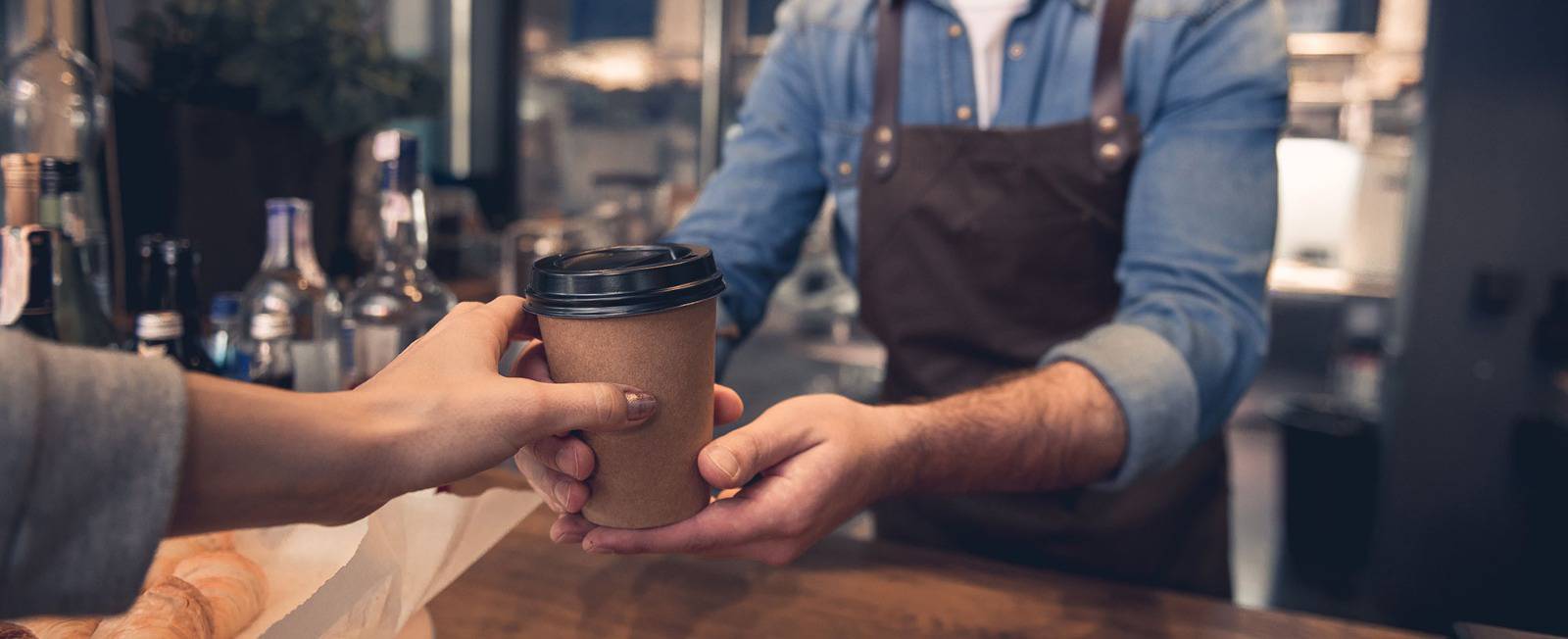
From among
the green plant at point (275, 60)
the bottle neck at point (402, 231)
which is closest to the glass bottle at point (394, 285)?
the bottle neck at point (402, 231)

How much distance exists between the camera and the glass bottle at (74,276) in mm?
1032

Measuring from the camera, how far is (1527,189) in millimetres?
2477

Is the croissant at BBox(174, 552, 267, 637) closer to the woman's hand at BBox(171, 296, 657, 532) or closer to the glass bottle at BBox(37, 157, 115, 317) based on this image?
the woman's hand at BBox(171, 296, 657, 532)

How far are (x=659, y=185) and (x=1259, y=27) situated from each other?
10.6ft

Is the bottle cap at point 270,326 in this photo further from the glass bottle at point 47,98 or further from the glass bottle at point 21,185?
the glass bottle at point 47,98

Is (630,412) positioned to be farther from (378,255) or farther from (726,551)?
(378,255)

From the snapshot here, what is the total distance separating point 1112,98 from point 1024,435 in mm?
569

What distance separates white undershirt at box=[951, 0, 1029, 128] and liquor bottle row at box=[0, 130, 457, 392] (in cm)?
81

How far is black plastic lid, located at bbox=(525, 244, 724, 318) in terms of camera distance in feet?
1.94

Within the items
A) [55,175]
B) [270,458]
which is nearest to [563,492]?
[270,458]

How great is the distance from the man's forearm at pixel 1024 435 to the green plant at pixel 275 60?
122 cm

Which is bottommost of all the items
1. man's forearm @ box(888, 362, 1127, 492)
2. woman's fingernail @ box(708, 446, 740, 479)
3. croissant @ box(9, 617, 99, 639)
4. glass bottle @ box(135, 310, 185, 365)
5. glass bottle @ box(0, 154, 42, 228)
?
croissant @ box(9, 617, 99, 639)

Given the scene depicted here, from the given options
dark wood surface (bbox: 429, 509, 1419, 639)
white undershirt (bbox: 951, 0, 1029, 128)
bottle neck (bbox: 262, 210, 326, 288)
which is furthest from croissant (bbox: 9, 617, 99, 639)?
white undershirt (bbox: 951, 0, 1029, 128)

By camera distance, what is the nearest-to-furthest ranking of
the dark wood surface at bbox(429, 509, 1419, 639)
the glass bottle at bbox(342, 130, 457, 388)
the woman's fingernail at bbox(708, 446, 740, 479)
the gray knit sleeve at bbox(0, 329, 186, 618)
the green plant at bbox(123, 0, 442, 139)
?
the gray knit sleeve at bbox(0, 329, 186, 618)
the woman's fingernail at bbox(708, 446, 740, 479)
the dark wood surface at bbox(429, 509, 1419, 639)
the glass bottle at bbox(342, 130, 457, 388)
the green plant at bbox(123, 0, 442, 139)
